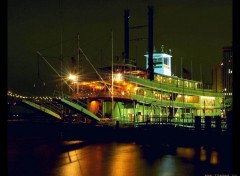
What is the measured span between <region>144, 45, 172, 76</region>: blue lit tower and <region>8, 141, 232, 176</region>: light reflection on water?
109ft

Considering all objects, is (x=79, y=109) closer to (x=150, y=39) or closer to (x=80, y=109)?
(x=80, y=109)

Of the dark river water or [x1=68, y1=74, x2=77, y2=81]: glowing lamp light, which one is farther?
[x1=68, y1=74, x2=77, y2=81]: glowing lamp light

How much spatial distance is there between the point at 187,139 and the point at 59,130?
18113 mm

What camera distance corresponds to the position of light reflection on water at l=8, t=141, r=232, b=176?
19.7 m

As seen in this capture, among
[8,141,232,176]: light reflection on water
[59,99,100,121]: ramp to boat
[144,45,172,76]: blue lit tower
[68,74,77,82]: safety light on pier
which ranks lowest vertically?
[8,141,232,176]: light reflection on water

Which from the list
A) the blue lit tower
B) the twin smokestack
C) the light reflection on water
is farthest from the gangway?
the blue lit tower

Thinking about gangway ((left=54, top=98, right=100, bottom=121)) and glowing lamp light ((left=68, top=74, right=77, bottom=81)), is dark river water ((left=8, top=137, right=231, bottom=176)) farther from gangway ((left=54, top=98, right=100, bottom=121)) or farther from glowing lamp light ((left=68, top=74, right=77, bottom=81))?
glowing lamp light ((left=68, top=74, right=77, bottom=81))

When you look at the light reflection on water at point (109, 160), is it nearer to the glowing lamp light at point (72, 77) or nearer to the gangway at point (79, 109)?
the gangway at point (79, 109)

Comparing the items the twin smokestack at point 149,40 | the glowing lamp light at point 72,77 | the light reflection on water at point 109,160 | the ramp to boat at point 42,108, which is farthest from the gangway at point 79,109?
the twin smokestack at point 149,40

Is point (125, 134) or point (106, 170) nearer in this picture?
point (106, 170)

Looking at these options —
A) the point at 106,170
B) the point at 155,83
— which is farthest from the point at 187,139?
the point at 155,83

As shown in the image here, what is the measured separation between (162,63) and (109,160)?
41.5m

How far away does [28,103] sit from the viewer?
4647 centimetres

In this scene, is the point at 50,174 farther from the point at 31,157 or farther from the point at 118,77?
the point at 118,77
